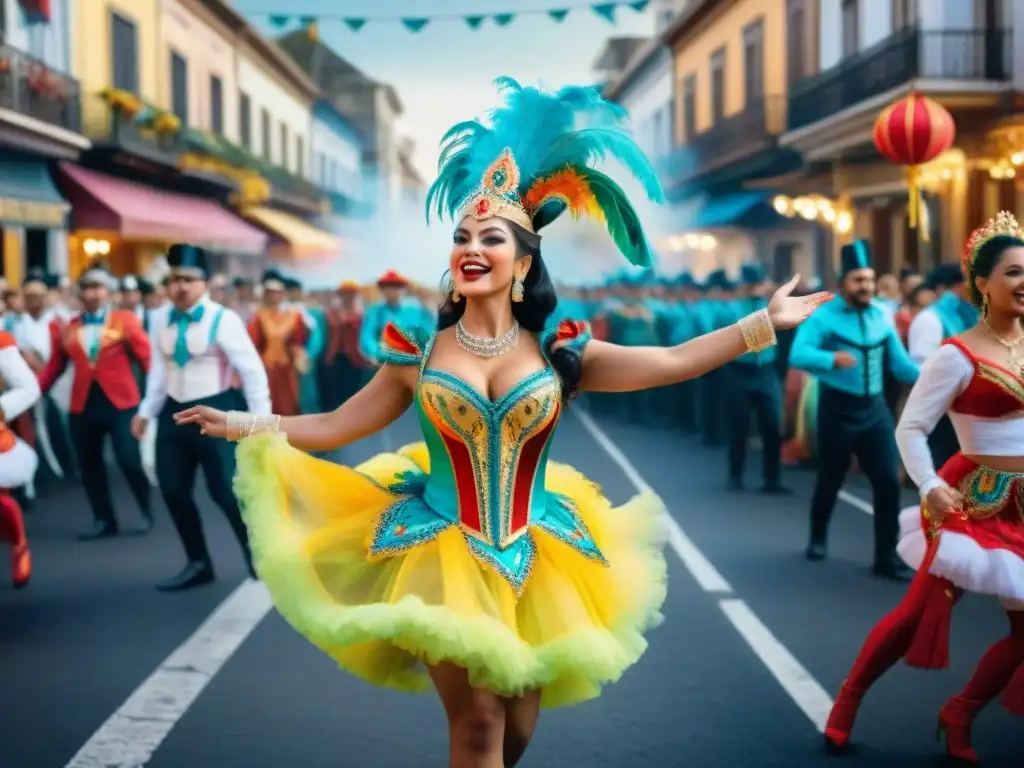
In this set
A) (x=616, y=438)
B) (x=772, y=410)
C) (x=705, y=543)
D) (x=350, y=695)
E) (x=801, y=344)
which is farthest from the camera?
(x=616, y=438)

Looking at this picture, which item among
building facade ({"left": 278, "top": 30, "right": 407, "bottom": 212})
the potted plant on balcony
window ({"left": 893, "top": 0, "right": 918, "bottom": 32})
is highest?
building facade ({"left": 278, "top": 30, "right": 407, "bottom": 212})

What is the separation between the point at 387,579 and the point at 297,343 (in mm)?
12037

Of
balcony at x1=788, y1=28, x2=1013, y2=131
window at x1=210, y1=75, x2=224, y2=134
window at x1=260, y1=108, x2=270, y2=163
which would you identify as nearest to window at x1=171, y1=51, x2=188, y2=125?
window at x1=210, y1=75, x2=224, y2=134

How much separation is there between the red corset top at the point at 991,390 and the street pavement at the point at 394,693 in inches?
49.5

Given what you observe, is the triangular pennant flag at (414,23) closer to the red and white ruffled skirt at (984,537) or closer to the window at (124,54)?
the window at (124,54)

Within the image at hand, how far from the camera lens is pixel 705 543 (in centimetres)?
1055

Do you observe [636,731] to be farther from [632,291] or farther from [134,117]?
[134,117]

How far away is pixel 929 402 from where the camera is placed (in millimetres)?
5770

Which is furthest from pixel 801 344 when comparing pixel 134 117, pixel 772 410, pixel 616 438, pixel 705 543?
pixel 134 117

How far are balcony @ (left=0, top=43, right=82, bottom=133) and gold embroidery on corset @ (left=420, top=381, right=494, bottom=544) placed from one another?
1924 cm

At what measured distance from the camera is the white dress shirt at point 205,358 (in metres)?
9.08

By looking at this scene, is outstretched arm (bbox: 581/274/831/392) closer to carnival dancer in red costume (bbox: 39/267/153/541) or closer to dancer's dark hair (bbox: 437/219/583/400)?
dancer's dark hair (bbox: 437/219/583/400)

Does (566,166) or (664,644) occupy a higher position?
(566,166)

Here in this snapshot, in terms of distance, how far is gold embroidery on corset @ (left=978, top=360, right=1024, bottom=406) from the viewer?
5660mm
